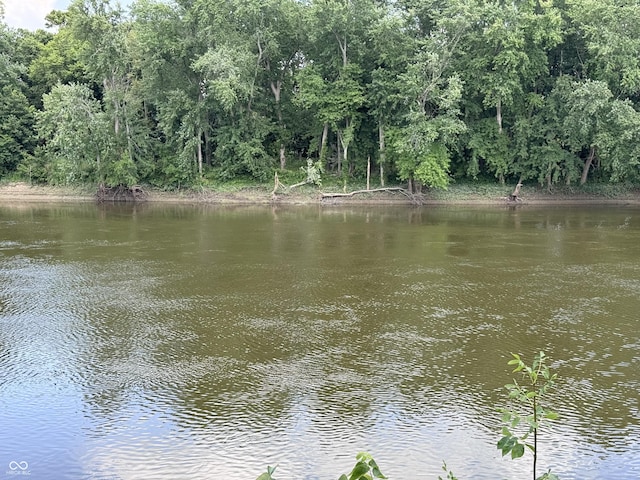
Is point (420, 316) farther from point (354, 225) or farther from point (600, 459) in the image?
point (354, 225)

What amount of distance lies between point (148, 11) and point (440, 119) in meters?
19.3

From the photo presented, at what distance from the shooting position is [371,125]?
38.8 meters

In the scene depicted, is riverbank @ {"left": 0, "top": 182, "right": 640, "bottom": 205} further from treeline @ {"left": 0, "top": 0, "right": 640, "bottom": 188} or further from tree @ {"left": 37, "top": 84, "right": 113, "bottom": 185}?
tree @ {"left": 37, "top": 84, "right": 113, "bottom": 185}

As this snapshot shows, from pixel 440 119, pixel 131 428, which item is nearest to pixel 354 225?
pixel 440 119

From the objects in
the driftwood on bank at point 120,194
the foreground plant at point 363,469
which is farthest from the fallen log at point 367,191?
the foreground plant at point 363,469

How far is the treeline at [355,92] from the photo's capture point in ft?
107

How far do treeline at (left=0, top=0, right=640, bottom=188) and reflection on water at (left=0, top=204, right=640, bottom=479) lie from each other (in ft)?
54.2

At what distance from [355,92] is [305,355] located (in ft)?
92.8

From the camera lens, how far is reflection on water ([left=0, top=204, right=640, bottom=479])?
258 inches

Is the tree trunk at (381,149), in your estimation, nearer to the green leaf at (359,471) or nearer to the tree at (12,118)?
the tree at (12,118)

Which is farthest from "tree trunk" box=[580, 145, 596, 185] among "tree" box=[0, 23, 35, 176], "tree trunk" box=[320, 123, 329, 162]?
"tree" box=[0, 23, 35, 176]

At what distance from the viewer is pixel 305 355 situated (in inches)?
369

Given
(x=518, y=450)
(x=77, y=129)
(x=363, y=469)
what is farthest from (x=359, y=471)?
(x=77, y=129)

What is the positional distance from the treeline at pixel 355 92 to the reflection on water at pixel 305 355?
16.5 m
